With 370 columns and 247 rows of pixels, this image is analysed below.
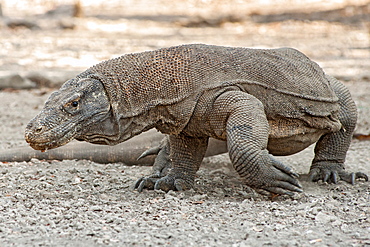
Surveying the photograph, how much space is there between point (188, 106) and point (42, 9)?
1850cm

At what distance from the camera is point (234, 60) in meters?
4.23

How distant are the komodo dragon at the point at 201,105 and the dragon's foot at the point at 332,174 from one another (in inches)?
20.0

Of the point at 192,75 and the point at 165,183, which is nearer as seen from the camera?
the point at 192,75

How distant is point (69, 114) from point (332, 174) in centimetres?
240

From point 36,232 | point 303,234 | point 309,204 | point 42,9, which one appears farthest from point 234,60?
point 42,9

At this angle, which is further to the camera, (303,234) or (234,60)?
(234,60)

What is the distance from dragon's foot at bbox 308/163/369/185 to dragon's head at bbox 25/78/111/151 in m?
2.05

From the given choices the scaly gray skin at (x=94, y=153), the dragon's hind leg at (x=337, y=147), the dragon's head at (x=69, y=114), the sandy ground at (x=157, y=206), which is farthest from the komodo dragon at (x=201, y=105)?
the scaly gray skin at (x=94, y=153)

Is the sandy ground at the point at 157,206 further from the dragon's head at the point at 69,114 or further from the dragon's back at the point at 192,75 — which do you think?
the dragon's back at the point at 192,75

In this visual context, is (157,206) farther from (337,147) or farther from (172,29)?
(172,29)

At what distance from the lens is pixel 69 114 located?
12.4ft

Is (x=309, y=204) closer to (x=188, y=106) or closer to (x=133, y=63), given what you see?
(x=188, y=106)

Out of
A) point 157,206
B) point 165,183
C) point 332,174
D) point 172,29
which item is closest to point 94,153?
point 165,183

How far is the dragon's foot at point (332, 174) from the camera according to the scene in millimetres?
4930
